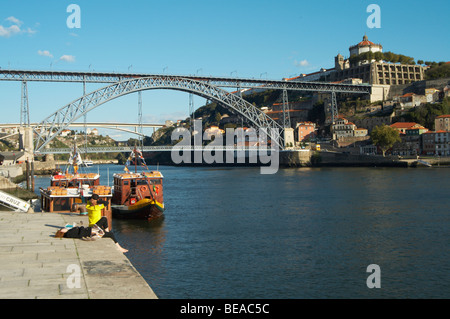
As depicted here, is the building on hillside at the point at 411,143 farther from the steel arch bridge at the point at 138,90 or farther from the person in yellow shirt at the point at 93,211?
the person in yellow shirt at the point at 93,211

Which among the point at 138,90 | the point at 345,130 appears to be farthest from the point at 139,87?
the point at 345,130

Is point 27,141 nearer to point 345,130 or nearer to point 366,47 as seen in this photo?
point 345,130

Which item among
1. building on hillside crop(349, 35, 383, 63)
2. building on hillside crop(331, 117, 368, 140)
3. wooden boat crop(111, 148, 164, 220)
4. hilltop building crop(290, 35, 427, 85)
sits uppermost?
building on hillside crop(349, 35, 383, 63)

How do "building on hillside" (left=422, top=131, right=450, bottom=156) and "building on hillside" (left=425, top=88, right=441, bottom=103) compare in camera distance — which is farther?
"building on hillside" (left=425, top=88, right=441, bottom=103)

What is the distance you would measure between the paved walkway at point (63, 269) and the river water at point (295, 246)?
2.27 meters

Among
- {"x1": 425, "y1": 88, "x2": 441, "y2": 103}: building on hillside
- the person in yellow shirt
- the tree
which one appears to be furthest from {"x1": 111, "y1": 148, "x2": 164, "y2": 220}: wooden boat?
{"x1": 425, "y1": 88, "x2": 441, "y2": 103}: building on hillside

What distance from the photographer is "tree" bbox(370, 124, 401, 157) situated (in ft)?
186

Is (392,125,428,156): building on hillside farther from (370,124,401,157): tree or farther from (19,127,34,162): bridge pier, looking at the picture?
(19,127,34,162): bridge pier

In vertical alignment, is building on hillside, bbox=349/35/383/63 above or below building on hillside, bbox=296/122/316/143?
above

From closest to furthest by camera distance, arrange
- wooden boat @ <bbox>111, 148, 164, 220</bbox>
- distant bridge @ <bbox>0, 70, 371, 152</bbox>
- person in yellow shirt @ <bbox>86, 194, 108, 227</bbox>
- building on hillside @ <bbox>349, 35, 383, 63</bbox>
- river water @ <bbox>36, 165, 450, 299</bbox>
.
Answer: person in yellow shirt @ <bbox>86, 194, 108, 227</bbox>
river water @ <bbox>36, 165, 450, 299</bbox>
wooden boat @ <bbox>111, 148, 164, 220</bbox>
distant bridge @ <bbox>0, 70, 371, 152</bbox>
building on hillside @ <bbox>349, 35, 383, 63</bbox>

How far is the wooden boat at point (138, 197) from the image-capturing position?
2002cm

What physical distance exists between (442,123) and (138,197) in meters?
49.1

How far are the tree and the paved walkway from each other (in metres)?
51.3
